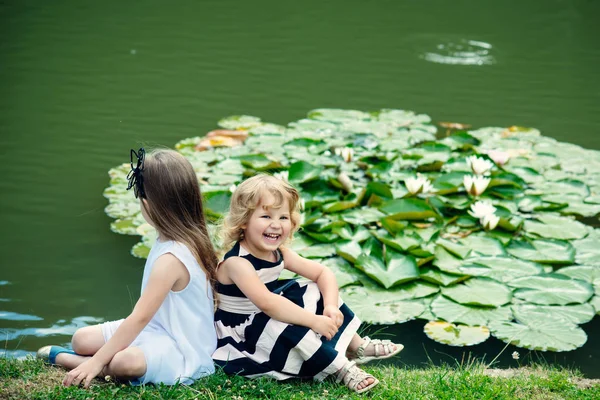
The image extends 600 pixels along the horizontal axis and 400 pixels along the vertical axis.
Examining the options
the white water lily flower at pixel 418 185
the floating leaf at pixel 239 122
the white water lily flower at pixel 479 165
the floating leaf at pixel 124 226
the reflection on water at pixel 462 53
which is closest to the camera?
the floating leaf at pixel 124 226

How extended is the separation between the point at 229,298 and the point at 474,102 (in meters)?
5.06

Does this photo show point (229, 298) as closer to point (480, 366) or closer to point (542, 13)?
point (480, 366)

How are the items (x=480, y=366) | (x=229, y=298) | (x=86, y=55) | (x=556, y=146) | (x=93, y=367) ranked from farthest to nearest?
(x=86, y=55) → (x=556, y=146) → (x=480, y=366) → (x=229, y=298) → (x=93, y=367)

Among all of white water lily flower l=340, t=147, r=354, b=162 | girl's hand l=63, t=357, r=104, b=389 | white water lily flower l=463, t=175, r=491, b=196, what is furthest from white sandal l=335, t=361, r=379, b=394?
white water lily flower l=340, t=147, r=354, b=162

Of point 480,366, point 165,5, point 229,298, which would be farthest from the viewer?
point 165,5

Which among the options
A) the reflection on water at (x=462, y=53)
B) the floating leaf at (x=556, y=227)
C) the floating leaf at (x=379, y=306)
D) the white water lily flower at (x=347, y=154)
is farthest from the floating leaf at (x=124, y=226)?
the reflection on water at (x=462, y=53)

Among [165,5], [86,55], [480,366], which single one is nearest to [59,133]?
[86,55]

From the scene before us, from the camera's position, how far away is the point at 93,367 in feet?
7.97

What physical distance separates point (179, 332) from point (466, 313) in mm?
1679

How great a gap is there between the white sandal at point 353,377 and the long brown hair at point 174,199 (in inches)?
24.6

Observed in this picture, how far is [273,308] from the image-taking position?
2.55 m

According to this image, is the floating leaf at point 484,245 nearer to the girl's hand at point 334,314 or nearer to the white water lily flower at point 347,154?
the white water lily flower at point 347,154

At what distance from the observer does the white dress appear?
8.24 ft

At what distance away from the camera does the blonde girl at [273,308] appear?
8.44 ft
